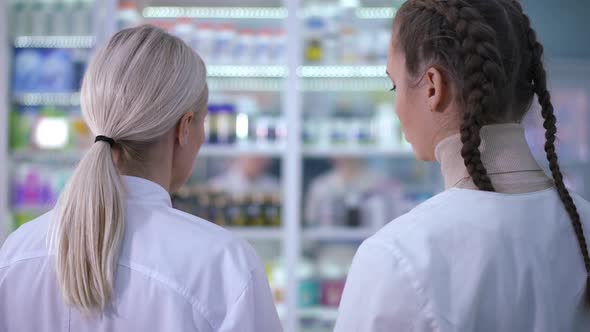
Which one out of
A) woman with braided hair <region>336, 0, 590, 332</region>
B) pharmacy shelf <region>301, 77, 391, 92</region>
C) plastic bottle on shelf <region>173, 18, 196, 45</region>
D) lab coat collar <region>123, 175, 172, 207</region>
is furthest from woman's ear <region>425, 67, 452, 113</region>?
plastic bottle on shelf <region>173, 18, 196, 45</region>

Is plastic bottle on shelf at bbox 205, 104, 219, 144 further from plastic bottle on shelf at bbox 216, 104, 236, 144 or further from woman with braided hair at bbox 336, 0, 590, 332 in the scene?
woman with braided hair at bbox 336, 0, 590, 332

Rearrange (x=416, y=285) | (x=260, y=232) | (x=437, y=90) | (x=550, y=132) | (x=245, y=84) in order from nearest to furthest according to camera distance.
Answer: (x=416, y=285) → (x=437, y=90) → (x=550, y=132) → (x=260, y=232) → (x=245, y=84)

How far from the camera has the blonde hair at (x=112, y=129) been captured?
46.4 inches

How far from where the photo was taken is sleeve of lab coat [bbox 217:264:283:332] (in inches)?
48.1

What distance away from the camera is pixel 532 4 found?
16.0 ft

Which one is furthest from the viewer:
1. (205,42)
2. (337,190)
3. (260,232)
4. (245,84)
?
(245,84)

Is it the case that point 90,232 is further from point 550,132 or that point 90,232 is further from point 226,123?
point 226,123

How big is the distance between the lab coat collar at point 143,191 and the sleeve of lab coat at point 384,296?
0.49 metres

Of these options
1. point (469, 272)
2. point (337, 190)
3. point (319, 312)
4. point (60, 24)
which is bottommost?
point (319, 312)

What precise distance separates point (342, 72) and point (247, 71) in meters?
0.68

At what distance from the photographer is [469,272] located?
963mm

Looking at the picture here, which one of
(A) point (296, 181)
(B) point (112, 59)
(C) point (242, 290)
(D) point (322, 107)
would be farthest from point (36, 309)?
(D) point (322, 107)

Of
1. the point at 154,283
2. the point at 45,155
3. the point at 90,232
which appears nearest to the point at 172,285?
the point at 154,283

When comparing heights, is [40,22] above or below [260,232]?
above
